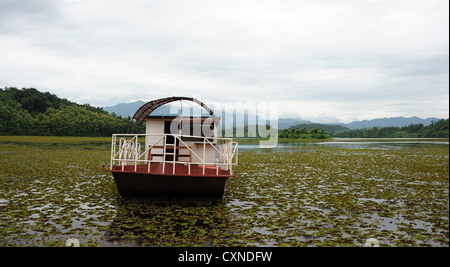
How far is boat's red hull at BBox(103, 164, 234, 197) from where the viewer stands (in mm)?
9836

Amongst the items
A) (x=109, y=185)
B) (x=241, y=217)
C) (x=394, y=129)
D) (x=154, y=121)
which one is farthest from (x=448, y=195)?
(x=394, y=129)

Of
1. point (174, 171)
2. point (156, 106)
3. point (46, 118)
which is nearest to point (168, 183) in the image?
point (174, 171)

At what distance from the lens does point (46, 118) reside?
7200 centimetres

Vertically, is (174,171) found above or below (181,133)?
below

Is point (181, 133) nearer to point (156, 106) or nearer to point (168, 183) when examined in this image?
point (156, 106)

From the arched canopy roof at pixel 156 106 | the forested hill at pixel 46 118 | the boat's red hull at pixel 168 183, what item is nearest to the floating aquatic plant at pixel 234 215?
the boat's red hull at pixel 168 183

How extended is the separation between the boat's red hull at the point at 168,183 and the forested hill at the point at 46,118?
5832 centimetres

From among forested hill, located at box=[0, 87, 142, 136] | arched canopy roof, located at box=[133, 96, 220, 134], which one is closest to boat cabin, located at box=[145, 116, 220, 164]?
arched canopy roof, located at box=[133, 96, 220, 134]

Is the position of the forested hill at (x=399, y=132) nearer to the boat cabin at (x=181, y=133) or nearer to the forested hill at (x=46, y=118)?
the boat cabin at (x=181, y=133)

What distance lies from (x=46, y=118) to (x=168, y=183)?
76210mm

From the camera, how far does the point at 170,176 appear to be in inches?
386

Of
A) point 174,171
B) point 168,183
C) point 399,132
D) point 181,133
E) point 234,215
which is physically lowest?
point 234,215

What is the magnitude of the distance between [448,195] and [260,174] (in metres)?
9.18
